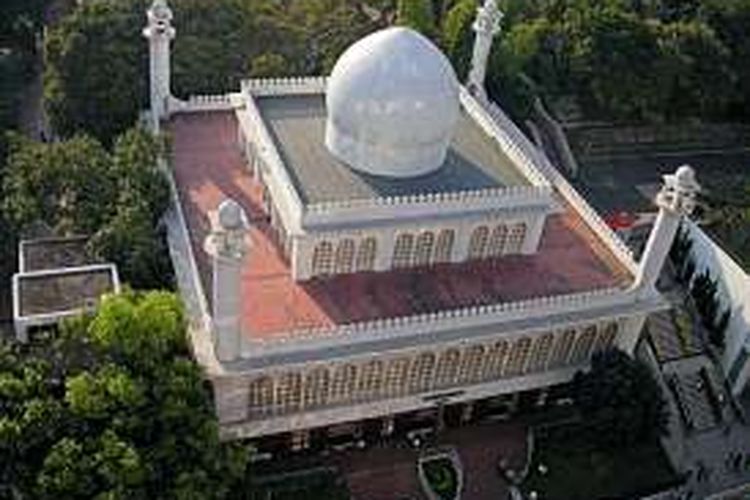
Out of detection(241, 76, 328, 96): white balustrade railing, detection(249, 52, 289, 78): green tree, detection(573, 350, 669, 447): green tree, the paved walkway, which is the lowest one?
the paved walkway

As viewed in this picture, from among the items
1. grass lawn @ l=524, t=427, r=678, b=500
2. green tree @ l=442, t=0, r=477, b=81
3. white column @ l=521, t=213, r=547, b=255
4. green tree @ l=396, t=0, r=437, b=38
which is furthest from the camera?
green tree @ l=396, t=0, r=437, b=38

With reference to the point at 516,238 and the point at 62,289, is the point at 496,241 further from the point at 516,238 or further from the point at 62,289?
the point at 62,289

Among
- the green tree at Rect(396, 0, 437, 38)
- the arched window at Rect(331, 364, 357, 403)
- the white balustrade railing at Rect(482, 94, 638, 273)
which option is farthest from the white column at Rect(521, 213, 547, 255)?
the green tree at Rect(396, 0, 437, 38)

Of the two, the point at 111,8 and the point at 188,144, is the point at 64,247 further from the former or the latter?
the point at 111,8

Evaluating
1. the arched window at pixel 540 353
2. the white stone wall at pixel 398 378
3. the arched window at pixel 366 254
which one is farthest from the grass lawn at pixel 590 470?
the arched window at pixel 366 254

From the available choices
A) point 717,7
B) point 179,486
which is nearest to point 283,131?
point 179,486

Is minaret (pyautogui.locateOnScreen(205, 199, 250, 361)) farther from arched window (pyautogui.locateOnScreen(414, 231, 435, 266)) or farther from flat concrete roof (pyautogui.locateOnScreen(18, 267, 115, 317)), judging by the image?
arched window (pyautogui.locateOnScreen(414, 231, 435, 266))

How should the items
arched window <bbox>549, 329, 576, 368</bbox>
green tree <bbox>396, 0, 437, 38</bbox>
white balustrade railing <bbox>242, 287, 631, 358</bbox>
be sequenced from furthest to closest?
green tree <bbox>396, 0, 437, 38</bbox> → arched window <bbox>549, 329, 576, 368</bbox> → white balustrade railing <bbox>242, 287, 631, 358</bbox>
